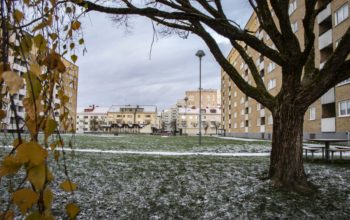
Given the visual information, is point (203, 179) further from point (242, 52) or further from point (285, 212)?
point (242, 52)

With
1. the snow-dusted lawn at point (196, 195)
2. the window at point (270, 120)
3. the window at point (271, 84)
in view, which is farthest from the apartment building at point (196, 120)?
the snow-dusted lawn at point (196, 195)

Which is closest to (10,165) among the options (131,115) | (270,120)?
(270,120)

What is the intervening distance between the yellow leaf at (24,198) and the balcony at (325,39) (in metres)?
31.6

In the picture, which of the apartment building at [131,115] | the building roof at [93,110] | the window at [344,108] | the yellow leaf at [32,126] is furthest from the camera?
the building roof at [93,110]

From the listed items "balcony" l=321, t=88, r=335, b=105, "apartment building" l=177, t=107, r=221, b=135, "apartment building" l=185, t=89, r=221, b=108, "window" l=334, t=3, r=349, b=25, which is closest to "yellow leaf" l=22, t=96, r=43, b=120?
"window" l=334, t=3, r=349, b=25

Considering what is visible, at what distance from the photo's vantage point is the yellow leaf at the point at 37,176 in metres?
0.92

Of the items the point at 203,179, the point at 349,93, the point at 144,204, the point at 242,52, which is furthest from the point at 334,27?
the point at 144,204

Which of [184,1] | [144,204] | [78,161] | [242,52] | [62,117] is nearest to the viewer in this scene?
[62,117]

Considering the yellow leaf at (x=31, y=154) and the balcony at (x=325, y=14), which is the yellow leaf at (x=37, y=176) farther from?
the balcony at (x=325, y=14)

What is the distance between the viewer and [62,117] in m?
1.61

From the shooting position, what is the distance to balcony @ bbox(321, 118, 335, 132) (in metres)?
29.3

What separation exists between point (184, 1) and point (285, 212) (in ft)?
17.7

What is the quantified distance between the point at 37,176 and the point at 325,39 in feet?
107

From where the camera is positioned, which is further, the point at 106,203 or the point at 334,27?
the point at 334,27
